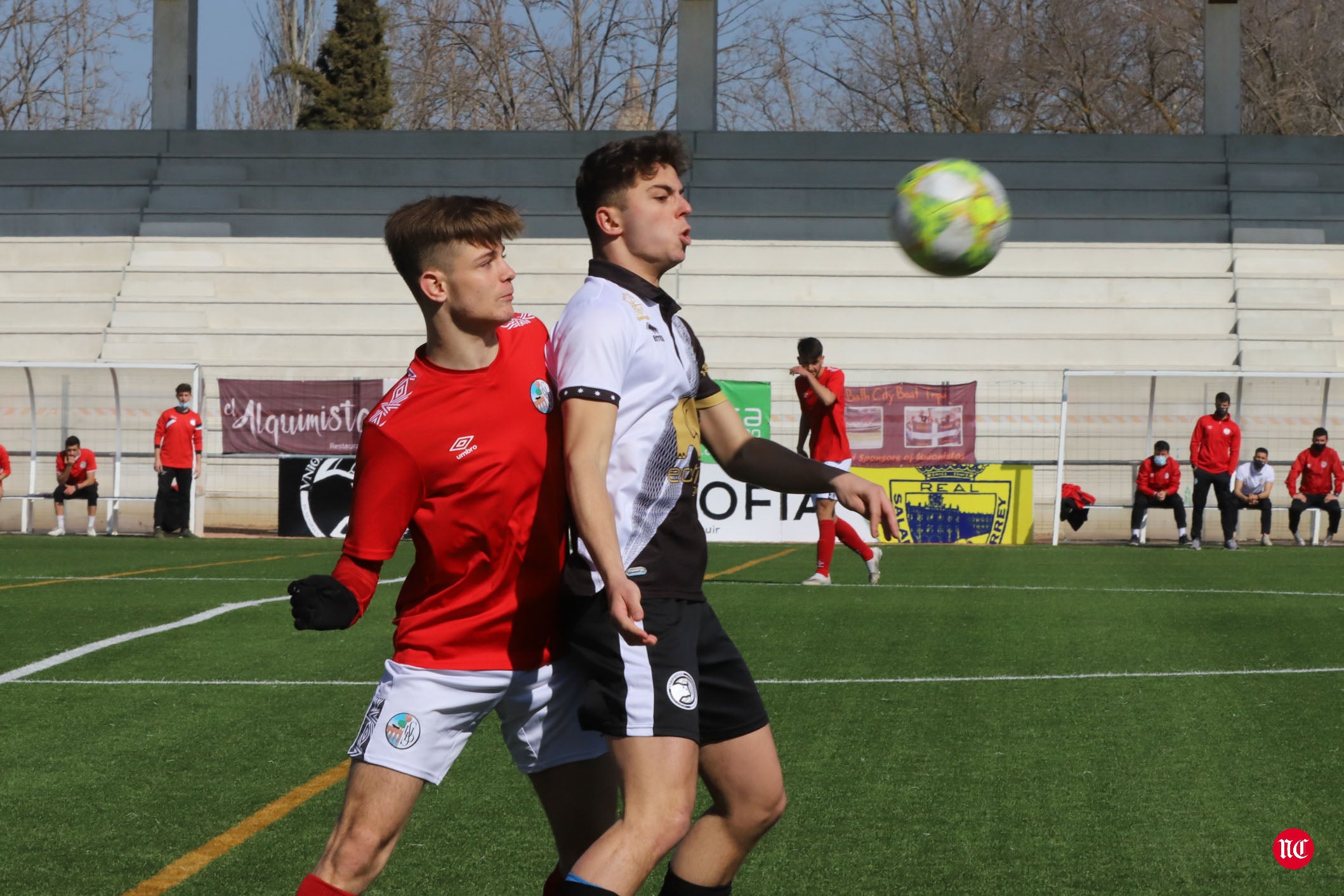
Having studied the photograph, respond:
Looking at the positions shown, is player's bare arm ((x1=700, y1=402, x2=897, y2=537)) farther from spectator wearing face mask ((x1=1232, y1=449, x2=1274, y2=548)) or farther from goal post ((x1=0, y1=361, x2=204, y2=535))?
goal post ((x1=0, y1=361, x2=204, y2=535))

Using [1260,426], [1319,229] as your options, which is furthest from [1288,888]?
[1319,229]

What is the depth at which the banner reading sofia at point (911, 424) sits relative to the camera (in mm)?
20688

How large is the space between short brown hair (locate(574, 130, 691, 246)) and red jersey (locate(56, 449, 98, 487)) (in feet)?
62.3

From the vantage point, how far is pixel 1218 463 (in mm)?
19172

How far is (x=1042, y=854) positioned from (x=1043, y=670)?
3456 millimetres

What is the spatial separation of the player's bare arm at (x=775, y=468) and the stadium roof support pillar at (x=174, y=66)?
1044 inches

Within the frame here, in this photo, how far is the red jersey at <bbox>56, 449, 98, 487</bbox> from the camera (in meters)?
20.7

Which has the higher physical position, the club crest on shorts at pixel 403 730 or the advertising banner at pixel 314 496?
the club crest on shorts at pixel 403 730

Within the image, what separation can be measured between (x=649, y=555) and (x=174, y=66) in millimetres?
27207

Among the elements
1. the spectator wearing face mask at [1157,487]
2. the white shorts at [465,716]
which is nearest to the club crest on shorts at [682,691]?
the white shorts at [465,716]

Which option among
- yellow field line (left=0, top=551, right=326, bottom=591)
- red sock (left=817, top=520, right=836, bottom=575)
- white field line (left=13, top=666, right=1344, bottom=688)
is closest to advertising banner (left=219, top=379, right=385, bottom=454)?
yellow field line (left=0, top=551, right=326, bottom=591)

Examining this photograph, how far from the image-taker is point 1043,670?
782cm

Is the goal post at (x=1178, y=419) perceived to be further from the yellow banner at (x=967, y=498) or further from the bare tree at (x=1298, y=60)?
the bare tree at (x=1298, y=60)

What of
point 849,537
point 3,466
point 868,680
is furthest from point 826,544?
point 3,466
